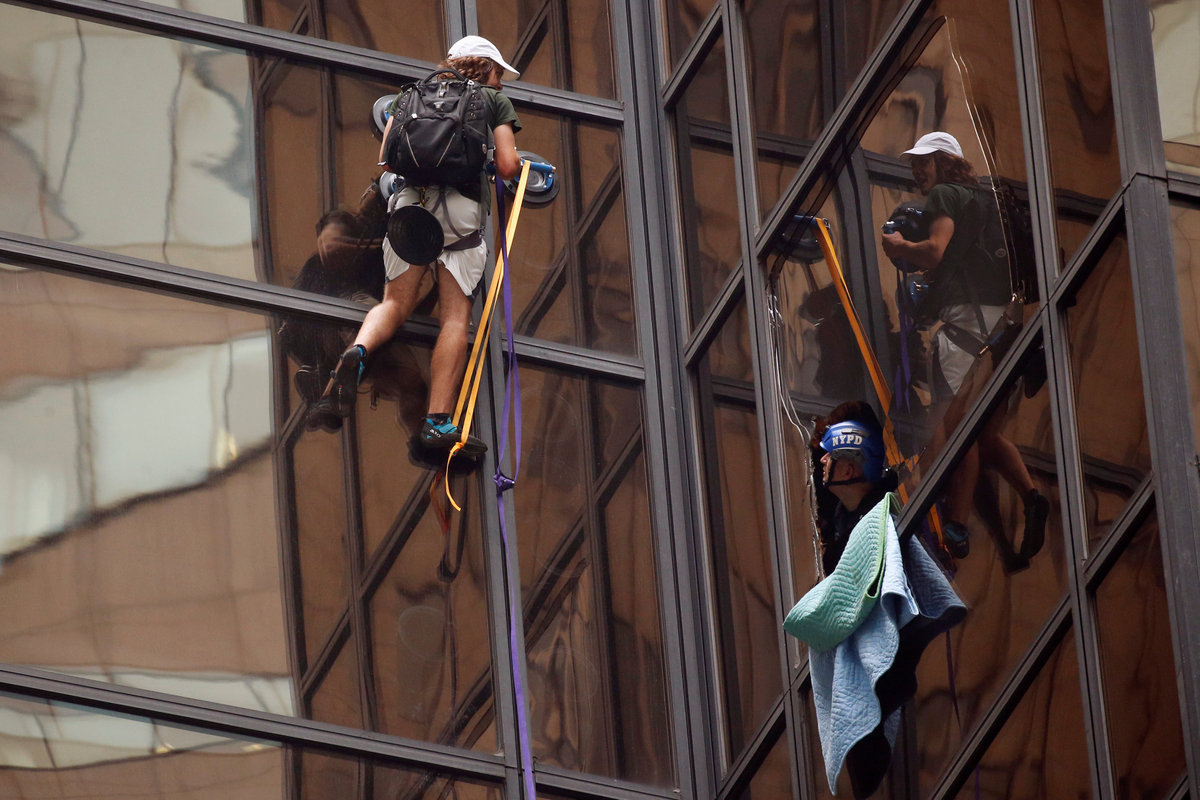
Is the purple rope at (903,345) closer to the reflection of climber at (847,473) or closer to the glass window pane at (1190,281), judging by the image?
the reflection of climber at (847,473)

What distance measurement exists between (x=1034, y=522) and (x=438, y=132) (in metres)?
3.57

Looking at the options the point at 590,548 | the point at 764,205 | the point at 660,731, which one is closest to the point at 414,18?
the point at 764,205

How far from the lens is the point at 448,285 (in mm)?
9984

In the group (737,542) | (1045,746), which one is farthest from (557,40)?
(1045,746)

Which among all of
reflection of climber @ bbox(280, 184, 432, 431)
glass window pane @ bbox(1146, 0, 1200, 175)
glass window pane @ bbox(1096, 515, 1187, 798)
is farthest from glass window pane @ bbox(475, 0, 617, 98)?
glass window pane @ bbox(1096, 515, 1187, 798)

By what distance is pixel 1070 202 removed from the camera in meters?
7.51

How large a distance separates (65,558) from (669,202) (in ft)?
11.8

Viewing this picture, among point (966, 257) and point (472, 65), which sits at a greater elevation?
point (472, 65)

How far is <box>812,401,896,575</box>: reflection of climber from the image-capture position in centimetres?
871

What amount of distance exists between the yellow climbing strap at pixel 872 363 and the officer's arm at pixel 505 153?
61.1 inches

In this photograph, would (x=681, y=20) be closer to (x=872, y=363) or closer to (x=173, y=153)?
(x=173, y=153)

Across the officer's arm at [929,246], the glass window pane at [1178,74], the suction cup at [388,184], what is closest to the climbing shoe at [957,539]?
the officer's arm at [929,246]

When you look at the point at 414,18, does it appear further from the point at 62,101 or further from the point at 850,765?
the point at 850,765

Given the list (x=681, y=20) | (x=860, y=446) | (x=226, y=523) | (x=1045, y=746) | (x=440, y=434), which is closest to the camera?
(x=1045, y=746)
